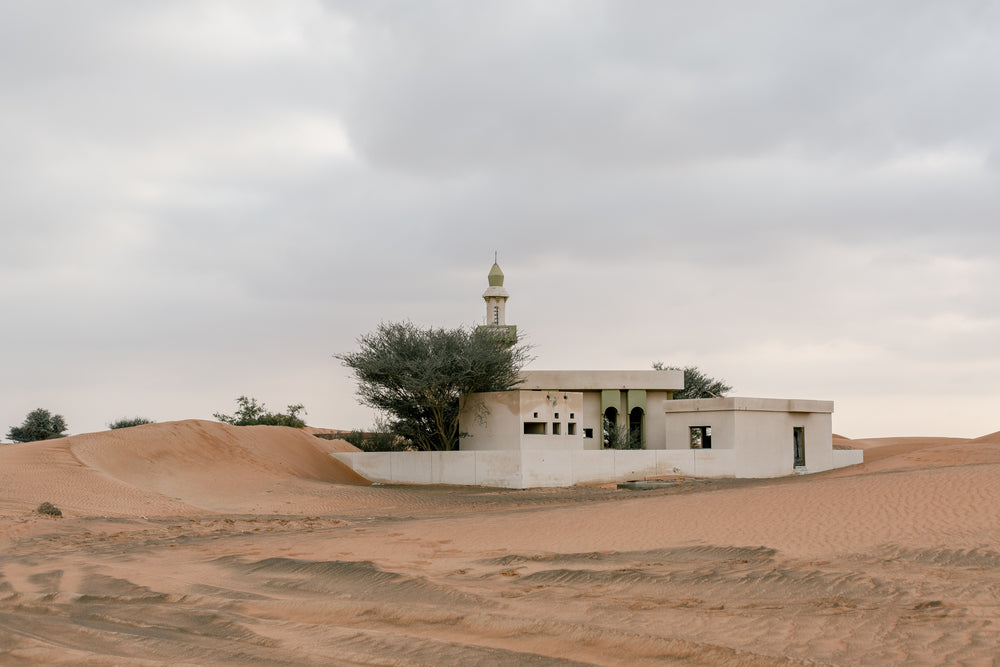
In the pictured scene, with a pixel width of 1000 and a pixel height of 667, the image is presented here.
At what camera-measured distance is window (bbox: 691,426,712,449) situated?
39.6m

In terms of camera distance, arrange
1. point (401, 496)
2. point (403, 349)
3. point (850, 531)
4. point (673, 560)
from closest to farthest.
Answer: point (673, 560) < point (850, 531) < point (401, 496) < point (403, 349)

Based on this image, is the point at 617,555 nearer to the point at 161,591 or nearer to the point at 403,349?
the point at 161,591

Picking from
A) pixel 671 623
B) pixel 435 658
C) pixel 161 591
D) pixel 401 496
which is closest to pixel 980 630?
pixel 671 623

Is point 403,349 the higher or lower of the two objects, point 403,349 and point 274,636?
the higher

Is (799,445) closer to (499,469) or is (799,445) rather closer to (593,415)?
(593,415)

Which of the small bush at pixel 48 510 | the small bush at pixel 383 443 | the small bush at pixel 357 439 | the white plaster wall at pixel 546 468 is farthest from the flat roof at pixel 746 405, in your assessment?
the small bush at pixel 48 510

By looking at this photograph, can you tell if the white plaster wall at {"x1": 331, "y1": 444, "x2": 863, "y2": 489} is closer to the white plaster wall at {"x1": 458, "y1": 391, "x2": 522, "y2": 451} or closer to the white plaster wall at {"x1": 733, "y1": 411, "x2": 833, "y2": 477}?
the white plaster wall at {"x1": 733, "y1": 411, "x2": 833, "y2": 477}

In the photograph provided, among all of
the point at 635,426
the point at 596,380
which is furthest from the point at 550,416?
the point at 635,426

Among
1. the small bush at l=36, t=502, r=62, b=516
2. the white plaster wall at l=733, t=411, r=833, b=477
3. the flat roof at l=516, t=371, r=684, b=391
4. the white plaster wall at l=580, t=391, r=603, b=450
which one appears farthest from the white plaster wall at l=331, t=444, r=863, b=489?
the small bush at l=36, t=502, r=62, b=516

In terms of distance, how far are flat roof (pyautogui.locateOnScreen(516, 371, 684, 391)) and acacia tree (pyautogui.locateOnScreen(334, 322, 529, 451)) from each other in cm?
119

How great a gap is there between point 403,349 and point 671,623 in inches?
1172

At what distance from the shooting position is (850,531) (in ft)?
51.6

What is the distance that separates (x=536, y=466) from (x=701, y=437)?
1030cm

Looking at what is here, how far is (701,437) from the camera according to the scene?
132ft
